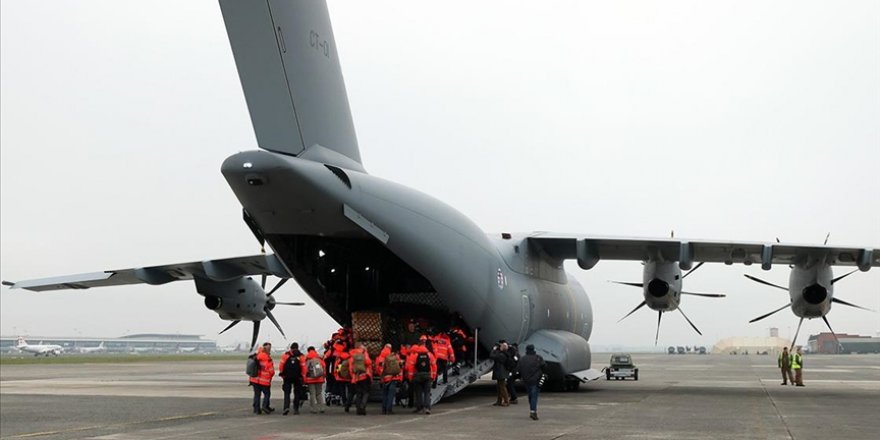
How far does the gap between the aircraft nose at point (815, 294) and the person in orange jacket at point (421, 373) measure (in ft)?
32.6

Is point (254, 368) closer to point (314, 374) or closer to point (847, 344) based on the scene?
point (314, 374)

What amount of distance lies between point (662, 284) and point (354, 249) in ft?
25.9

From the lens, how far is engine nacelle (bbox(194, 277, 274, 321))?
73.7ft

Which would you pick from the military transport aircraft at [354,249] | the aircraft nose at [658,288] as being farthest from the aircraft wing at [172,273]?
the aircraft nose at [658,288]

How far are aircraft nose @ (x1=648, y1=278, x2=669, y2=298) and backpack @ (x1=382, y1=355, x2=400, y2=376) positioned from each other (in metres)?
8.41

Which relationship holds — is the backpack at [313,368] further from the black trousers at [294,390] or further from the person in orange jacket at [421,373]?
the person in orange jacket at [421,373]

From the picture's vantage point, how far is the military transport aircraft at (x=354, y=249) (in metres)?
13.1

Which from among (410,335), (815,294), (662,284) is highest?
(662,284)

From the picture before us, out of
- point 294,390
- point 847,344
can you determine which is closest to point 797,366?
point 294,390

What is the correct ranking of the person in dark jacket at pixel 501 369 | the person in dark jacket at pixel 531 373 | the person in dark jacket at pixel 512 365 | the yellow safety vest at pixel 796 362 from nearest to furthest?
the person in dark jacket at pixel 531 373 < the person in dark jacket at pixel 501 369 < the person in dark jacket at pixel 512 365 < the yellow safety vest at pixel 796 362

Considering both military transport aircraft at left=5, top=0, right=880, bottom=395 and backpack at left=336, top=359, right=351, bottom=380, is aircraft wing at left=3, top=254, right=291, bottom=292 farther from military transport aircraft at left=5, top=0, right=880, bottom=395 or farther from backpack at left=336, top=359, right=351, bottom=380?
backpack at left=336, top=359, right=351, bottom=380

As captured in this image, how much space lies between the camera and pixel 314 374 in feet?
48.9

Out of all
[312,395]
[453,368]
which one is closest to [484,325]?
[453,368]

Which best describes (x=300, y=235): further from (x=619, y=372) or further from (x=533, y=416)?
(x=619, y=372)
